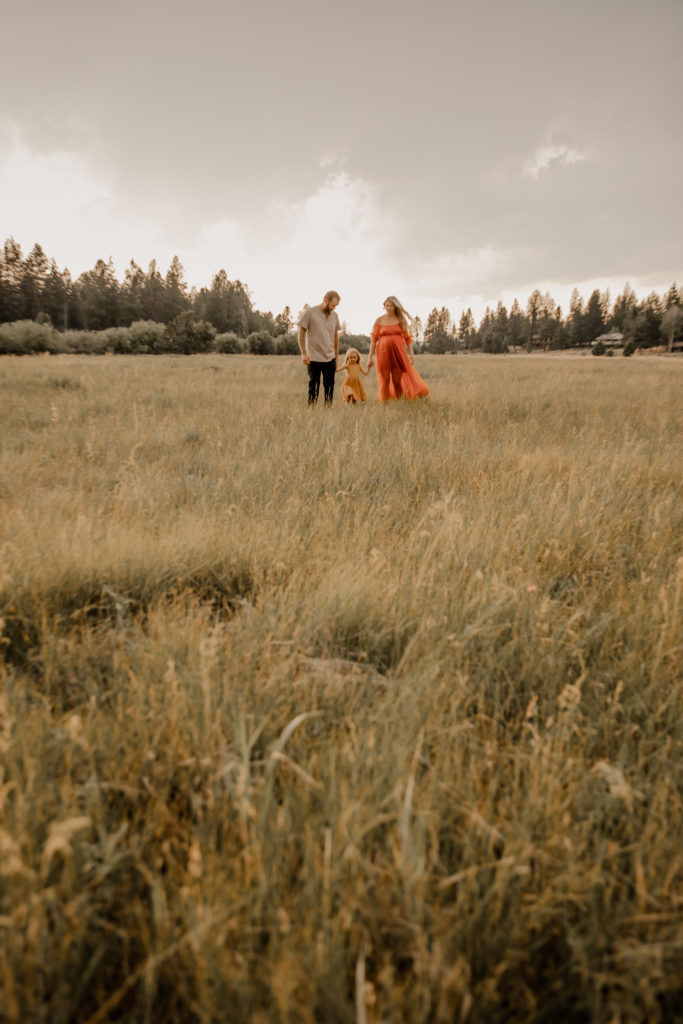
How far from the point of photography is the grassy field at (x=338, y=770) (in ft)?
2.59

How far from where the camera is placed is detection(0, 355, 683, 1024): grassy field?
0.79 m

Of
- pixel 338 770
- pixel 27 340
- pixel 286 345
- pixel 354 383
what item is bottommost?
pixel 338 770

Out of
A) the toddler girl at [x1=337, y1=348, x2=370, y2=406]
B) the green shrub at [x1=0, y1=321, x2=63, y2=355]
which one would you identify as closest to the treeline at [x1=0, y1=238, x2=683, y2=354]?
the green shrub at [x1=0, y1=321, x2=63, y2=355]

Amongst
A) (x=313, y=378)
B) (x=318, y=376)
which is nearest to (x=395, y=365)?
(x=318, y=376)

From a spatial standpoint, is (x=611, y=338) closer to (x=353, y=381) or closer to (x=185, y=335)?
(x=185, y=335)

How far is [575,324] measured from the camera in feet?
323

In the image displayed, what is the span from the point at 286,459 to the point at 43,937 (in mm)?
3716

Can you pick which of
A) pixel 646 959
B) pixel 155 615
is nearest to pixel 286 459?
pixel 155 615

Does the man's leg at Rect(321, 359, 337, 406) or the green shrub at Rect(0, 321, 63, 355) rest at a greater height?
the green shrub at Rect(0, 321, 63, 355)

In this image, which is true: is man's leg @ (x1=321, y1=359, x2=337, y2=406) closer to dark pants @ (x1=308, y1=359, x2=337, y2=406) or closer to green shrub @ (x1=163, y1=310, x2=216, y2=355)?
dark pants @ (x1=308, y1=359, x2=337, y2=406)

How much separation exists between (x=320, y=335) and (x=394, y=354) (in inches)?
64.9

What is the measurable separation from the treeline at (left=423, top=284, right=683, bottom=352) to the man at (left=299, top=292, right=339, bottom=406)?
8775 centimetres

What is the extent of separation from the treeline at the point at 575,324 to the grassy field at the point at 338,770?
9331 cm

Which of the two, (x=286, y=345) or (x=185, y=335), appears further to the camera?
(x=286, y=345)
